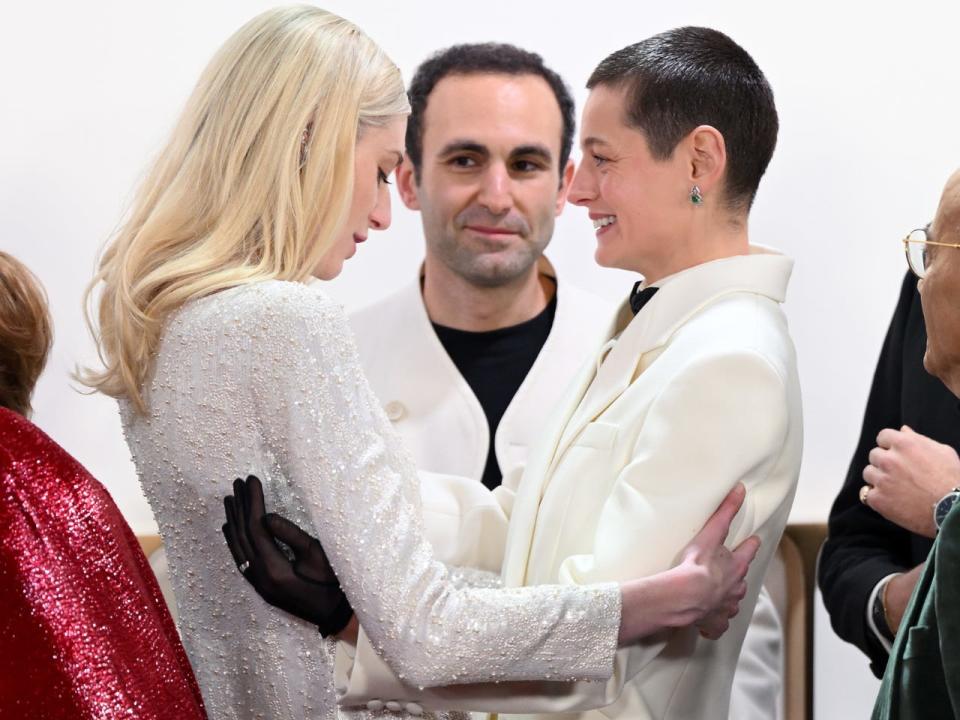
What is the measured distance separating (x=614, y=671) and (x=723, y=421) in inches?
14.2

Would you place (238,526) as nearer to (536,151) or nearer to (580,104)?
(536,151)

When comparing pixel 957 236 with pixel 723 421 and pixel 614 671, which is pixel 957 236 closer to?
pixel 723 421

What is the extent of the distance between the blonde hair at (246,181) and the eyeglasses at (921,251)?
0.72 m

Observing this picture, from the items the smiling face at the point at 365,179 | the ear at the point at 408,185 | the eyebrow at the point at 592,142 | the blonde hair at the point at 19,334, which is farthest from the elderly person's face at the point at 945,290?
the ear at the point at 408,185

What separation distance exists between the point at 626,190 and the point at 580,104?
1.32m

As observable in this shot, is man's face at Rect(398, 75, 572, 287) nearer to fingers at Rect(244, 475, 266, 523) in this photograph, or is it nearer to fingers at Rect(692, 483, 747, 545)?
fingers at Rect(692, 483, 747, 545)

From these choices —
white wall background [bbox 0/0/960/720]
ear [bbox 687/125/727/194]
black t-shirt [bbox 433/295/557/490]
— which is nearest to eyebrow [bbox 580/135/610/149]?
ear [bbox 687/125/727/194]

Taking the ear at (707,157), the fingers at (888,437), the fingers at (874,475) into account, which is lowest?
the fingers at (874,475)

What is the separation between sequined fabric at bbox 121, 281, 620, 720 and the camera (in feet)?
5.31

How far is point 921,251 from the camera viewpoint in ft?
5.79

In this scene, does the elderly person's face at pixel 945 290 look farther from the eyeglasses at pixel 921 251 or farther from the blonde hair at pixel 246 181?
the blonde hair at pixel 246 181

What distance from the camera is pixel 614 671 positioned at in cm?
179

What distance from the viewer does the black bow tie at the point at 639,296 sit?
6.88ft

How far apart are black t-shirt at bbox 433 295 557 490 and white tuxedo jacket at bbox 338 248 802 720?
99cm
